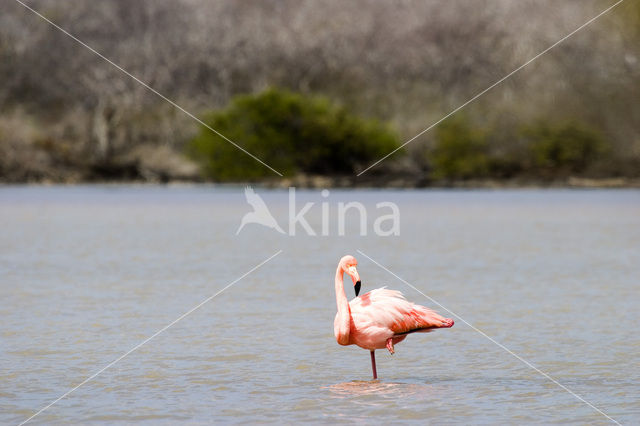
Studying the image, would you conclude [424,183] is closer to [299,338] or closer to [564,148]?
[564,148]

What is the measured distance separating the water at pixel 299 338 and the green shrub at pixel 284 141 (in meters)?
85.0

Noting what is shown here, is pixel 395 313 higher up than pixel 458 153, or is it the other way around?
pixel 458 153

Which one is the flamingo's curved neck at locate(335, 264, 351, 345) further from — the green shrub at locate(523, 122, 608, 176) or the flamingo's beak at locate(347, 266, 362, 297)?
the green shrub at locate(523, 122, 608, 176)

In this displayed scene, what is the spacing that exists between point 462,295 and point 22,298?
6.87 meters

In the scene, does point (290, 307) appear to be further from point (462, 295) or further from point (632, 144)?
point (632, 144)

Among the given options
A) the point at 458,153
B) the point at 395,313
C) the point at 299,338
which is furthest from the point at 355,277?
the point at 458,153

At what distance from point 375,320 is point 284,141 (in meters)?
105

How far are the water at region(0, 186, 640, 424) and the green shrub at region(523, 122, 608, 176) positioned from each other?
95.0m

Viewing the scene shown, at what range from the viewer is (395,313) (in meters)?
11.4

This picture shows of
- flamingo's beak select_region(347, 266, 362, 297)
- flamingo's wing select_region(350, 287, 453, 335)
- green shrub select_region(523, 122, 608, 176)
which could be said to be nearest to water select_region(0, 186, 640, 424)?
flamingo's wing select_region(350, 287, 453, 335)

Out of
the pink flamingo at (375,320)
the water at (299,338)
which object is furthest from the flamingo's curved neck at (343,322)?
the water at (299,338)

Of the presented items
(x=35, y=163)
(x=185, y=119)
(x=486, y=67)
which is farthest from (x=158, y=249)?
(x=486, y=67)

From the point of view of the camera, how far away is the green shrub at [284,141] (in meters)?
115

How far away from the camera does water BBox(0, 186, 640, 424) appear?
10.1m
